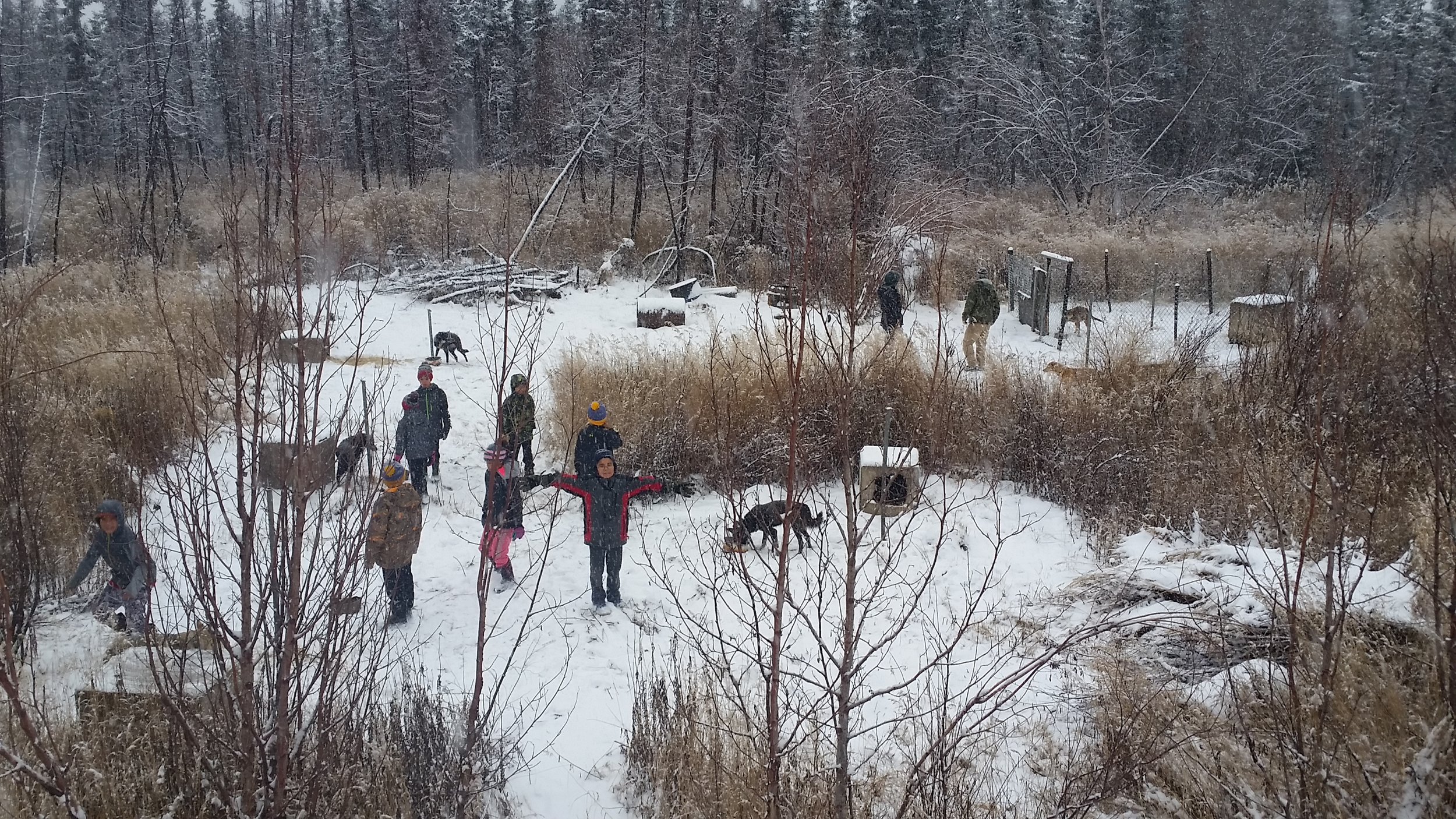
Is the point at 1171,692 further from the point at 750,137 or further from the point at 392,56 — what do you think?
the point at 392,56

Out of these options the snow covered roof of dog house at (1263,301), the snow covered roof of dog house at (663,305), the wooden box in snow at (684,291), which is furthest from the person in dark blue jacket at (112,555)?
the snow covered roof of dog house at (1263,301)

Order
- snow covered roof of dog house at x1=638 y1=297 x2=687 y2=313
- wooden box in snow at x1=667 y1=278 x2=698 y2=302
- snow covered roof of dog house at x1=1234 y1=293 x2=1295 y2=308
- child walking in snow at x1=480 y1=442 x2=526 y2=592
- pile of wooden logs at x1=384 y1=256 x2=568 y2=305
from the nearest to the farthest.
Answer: child walking in snow at x1=480 y1=442 x2=526 y2=592
snow covered roof of dog house at x1=1234 y1=293 x2=1295 y2=308
snow covered roof of dog house at x1=638 y1=297 x2=687 y2=313
pile of wooden logs at x1=384 y1=256 x2=568 y2=305
wooden box in snow at x1=667 y1=278 x2=698 y2=302

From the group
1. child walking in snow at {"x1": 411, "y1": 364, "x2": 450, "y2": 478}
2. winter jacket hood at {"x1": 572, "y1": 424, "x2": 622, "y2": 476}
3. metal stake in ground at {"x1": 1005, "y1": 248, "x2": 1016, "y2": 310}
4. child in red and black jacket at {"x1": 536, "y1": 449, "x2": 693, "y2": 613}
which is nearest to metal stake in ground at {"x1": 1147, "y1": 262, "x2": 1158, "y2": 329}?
metal stake in ground at {"x1": 1005, "y1": 248, "x2": 1016, "y2": 310}

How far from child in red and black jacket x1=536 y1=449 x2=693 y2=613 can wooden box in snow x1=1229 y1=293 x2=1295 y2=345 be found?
5.85m

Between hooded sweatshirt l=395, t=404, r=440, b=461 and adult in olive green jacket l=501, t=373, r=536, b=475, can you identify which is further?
hooded sweatshirt l=395, t=404, r=440, b=461

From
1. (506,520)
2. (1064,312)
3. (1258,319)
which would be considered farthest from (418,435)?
(1258,319)

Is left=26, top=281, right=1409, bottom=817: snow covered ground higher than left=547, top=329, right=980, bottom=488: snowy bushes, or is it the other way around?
left=547, top=329, right=980, bottom=488: snowy bushes

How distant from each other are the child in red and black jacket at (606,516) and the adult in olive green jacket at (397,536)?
98cm

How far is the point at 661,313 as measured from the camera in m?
15.0

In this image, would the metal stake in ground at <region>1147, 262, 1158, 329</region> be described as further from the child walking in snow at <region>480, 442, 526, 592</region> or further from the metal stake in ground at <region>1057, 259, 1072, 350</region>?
the child walking in snow at <region>480, 442, 526, 592</region>

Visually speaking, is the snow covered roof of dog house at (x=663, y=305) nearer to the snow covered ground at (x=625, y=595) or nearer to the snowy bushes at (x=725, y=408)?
the snowy bushes at (x=725, y=408)

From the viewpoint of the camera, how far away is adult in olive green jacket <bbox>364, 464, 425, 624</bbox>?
595cm

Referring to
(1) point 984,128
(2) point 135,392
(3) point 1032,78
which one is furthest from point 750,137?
(2) point 135,392

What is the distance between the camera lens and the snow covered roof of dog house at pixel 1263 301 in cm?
1080
